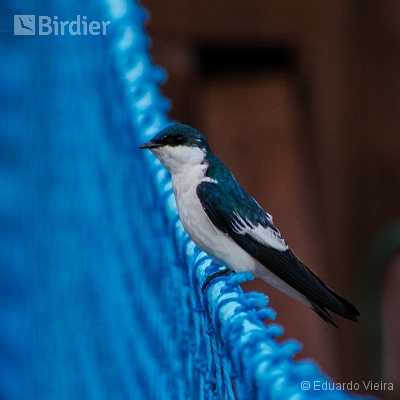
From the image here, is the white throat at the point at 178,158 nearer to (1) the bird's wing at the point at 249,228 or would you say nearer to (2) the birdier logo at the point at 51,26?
(1) the bird's wing at the point at 249,228

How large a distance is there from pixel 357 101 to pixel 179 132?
50.7 inches

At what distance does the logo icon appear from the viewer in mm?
2195

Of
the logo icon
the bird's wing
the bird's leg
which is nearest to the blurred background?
the logo icon

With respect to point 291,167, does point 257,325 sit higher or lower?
lower

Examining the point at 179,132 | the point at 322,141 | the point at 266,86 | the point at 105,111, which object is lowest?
the point at 179,132

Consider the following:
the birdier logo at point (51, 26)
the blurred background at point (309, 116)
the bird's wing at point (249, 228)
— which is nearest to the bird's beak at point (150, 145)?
the bird's wing at point (249, 228)

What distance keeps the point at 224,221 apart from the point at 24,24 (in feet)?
3.31

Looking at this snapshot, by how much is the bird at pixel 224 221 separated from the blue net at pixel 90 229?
1.3 inches

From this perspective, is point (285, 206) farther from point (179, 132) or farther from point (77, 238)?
point (179, 132)

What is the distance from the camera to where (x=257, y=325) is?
85cm

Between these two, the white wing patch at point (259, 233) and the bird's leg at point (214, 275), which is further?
the white wing patch at point (259, 233)

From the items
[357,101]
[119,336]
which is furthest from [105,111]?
[357,101]

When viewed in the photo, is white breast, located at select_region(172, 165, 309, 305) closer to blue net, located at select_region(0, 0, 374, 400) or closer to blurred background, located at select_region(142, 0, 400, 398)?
blue net, located at select_region(0, 0, 374, 400)

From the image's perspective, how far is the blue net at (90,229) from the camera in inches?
62.9
